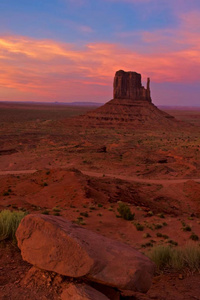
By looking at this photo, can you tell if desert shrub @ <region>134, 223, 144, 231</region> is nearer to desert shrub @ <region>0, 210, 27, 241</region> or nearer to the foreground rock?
desert shrub @ <region>0, 210, 27, 241</region>

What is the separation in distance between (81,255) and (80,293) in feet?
1.80

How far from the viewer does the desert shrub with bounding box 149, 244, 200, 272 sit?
7762 mm

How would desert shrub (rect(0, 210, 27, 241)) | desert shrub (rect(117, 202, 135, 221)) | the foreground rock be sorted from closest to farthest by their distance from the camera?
1. the foreground rock
2. desert shrub (rect(0, 210, 27, 241))
3. desert shrub (rect(117, 202, 135, 221))

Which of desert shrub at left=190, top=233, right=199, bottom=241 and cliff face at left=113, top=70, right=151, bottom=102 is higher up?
cliff face at left=113, top=70, right=151, bottom=102

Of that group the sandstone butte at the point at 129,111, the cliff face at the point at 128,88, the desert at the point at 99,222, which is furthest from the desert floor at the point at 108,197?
the cliff face at the point at 128,88

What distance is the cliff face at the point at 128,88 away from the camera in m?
94.1

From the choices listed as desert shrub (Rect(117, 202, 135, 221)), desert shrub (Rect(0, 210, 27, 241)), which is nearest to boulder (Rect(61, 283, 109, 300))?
desert shrub (Rect(0, 210, 27, 241))

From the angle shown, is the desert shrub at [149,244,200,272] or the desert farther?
the desert shrub at [149,244,200,272]

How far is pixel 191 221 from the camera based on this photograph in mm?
15711

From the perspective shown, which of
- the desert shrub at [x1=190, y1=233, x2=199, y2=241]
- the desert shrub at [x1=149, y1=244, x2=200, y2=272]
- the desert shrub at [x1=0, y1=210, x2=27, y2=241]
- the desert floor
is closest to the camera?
the desert floor

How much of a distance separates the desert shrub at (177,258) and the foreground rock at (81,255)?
3083 millimetres

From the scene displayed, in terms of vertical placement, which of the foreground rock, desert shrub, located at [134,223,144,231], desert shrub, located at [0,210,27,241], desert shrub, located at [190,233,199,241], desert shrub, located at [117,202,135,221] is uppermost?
the foreground rock

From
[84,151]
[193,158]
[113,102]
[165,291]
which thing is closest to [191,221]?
[165,291]

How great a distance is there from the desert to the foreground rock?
0.02 metres
